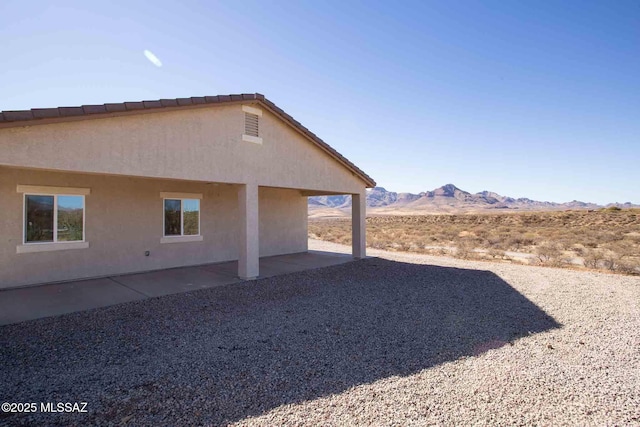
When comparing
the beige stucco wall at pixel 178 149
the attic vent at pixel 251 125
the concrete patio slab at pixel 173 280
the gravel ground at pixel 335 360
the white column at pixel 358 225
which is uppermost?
the attic vent at pixel 251 125

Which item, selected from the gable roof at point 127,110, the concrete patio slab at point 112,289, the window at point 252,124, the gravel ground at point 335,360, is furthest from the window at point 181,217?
the gable roof at point 127,110

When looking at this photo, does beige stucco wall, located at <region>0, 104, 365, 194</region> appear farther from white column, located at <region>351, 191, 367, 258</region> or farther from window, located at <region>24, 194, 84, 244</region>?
window, located at <region>24, 194, 84, 244</region>

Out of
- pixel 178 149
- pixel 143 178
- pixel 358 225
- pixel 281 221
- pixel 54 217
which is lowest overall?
pixel 358 225

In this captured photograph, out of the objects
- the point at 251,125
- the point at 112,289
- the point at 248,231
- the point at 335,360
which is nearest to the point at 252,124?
the point at 251,125

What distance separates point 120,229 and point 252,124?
5429mm

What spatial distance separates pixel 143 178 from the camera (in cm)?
1098

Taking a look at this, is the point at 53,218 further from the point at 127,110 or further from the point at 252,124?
the point at 252,124

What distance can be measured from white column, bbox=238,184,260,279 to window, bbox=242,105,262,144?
4.93 ft

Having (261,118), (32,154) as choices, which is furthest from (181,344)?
(261,118)

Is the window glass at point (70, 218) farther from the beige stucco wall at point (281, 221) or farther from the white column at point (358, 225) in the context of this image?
the white column at point (358, 225)

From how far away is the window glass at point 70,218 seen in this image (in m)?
9.55

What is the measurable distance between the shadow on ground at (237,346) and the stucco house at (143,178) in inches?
121

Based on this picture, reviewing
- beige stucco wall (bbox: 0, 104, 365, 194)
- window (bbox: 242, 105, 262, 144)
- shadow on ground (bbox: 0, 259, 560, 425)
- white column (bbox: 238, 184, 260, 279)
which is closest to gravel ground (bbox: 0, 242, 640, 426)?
shadow on ground (bbox: 0, 259, 560, 425)

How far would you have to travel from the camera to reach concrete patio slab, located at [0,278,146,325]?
701 cm
